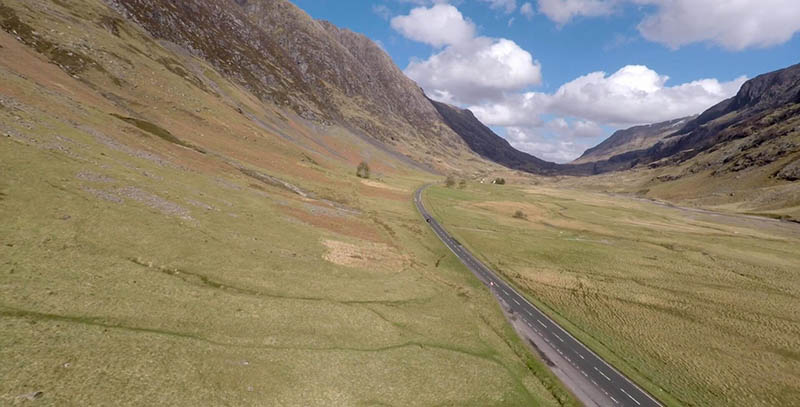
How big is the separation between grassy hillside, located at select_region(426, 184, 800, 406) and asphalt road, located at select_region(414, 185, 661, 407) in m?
1.64

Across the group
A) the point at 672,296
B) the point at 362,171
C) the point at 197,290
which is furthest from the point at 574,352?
the point at 362,171

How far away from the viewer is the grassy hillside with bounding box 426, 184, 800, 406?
121 feet

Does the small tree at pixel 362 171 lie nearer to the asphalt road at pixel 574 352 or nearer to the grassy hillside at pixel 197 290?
the grassy hillside at pixel 197 290

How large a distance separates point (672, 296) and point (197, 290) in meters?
68.6

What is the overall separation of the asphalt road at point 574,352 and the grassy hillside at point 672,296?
5.39ft

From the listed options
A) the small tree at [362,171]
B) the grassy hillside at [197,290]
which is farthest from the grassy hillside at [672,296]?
the small tree at [362,171]

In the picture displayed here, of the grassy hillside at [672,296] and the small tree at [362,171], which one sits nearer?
the grassy hillside at [672,296]

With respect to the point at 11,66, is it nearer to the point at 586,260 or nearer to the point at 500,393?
the point at 500,393

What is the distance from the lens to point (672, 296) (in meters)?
55.5

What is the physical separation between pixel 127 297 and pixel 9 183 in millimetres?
21556

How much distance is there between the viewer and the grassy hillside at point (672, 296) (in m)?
36.9

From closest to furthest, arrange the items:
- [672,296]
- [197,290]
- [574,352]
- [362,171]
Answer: [197,290], [574,352], [672,296], [362,171]

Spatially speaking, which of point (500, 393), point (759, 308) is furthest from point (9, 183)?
point (759, 308)

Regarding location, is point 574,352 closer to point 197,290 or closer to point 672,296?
point 672,296
